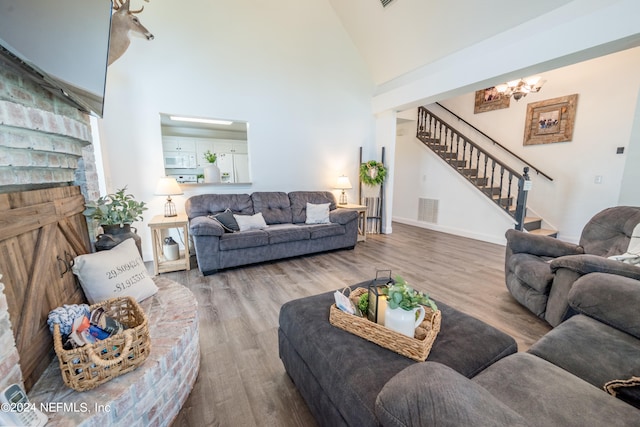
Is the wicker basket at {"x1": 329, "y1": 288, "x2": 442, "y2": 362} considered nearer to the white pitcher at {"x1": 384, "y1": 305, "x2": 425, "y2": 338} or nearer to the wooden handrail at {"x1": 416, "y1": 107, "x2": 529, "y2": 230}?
the white pitcher at {"x1": 384, "y1": 305, "x2": 425, "y2": 338}

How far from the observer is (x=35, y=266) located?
118cm

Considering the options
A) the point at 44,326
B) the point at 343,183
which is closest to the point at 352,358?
the point at 44,326

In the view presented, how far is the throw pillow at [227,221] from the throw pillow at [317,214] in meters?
1.15

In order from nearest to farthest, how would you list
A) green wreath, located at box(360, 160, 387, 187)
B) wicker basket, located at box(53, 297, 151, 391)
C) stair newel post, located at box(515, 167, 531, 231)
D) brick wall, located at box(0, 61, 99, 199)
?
wicker basket, located at box(53, 297, 151, 391)
brick wall, located at box(0, 61, 99, 199)
stair newel post, located at box(515, 167, 531, 231)
green wreath, located at box(360, 160, 387, 187)

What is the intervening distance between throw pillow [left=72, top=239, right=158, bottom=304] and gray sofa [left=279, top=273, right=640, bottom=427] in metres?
0.97

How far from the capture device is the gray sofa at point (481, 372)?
673 mm

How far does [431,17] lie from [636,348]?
4.01 meters

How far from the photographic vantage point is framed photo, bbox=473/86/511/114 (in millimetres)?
5035

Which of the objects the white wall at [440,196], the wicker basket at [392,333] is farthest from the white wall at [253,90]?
the wicker basket at [392,333]

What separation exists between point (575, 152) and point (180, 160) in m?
7.24

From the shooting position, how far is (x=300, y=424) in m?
1.25

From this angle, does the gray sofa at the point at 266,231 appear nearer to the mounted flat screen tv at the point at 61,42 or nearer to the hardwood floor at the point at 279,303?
the hardwood floor at the point at 279,303

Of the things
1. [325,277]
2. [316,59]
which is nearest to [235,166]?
[316,59]

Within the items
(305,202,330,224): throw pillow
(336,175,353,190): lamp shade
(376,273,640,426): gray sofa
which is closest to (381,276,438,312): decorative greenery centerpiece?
(376,273,640,426): gray sofa
